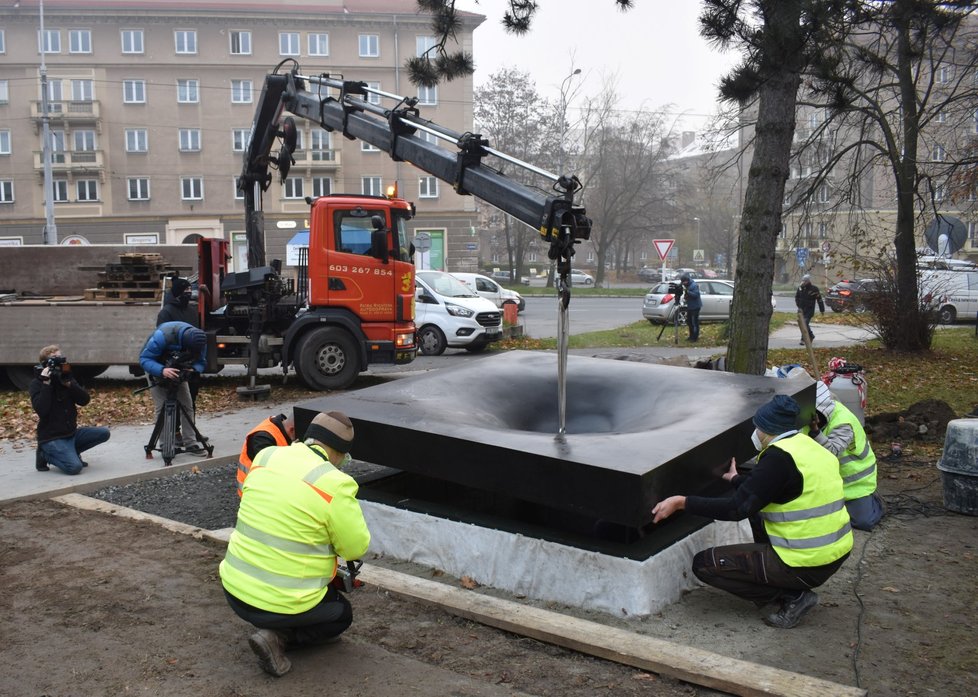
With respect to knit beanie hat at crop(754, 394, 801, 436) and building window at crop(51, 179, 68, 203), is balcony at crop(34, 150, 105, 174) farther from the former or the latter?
knit beanie hat at crop(754, 394, 801, 436)

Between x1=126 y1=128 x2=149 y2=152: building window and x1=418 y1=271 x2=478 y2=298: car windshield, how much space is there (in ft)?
107

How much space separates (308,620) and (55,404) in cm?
559

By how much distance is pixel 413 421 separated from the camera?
626cm

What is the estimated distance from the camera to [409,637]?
16.3 feet

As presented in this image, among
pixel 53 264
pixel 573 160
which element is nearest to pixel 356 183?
pixel 573 160

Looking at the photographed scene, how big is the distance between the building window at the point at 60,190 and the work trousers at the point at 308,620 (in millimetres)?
48344

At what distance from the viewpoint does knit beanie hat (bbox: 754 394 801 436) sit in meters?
4.95

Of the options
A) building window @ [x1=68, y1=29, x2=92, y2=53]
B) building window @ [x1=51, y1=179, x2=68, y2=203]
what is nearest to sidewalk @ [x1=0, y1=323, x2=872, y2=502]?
building window @ [x1=51, y1=179, x2=68, y2=203]

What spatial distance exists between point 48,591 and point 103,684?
1.52m

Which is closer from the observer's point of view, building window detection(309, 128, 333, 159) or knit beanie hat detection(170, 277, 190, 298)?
knit beanie hat detection(170, 277, 190, 298)

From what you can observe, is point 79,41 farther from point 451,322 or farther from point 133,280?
point 133,280

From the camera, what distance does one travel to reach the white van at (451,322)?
1917 centimetres

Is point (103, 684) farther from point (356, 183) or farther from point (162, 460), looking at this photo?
point (356, 183)

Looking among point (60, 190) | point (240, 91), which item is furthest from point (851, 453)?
point (60, 190)
